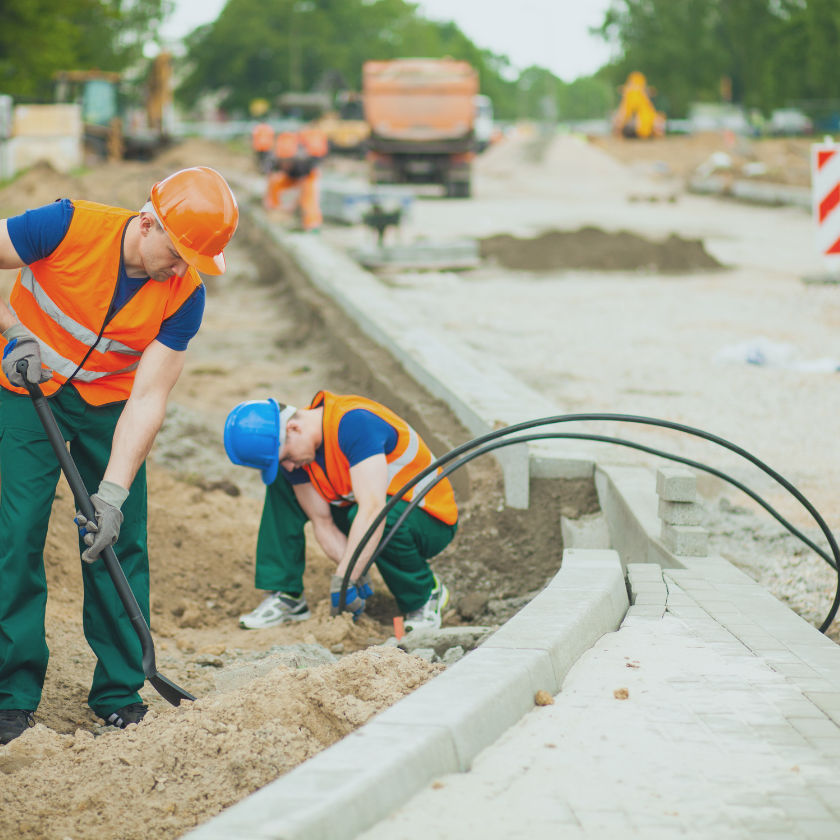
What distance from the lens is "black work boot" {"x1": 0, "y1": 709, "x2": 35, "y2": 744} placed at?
135 inches

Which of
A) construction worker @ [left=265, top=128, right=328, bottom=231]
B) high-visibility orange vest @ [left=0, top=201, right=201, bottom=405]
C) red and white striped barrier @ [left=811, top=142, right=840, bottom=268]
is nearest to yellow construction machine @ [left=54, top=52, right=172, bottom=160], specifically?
construction worker @ [left=265, top=128, right=328, bottom=231]

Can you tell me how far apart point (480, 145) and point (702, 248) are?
32265mm

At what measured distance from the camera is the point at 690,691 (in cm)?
311

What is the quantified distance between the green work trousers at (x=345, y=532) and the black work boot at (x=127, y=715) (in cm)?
115

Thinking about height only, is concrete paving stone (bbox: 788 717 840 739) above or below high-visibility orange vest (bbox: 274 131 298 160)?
below

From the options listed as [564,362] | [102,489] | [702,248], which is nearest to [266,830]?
[102,489]

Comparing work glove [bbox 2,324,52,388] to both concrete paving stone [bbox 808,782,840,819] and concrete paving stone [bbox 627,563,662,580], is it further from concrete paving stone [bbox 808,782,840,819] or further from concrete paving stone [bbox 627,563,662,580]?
concrete paving stone [bbox 808,782,840,819]

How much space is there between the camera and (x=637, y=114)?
43.9 metres

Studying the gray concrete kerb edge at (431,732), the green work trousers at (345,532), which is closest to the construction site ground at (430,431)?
the green work trousers at (345,532)

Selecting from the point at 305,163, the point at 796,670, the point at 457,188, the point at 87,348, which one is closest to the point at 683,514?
the point at 796,670

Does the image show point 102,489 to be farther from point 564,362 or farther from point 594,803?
point 564,362

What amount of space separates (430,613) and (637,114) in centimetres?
4192

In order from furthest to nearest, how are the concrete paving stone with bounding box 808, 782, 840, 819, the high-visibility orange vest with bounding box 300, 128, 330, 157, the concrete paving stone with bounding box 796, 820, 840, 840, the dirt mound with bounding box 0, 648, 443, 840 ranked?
the high-visibility orange vest with bounding box 300, 128, 330, 157 → the dirt mound with bounding box 0, 648, 443, 840 → the concrete paving stone with bounding box 808, 782, 840, 819 → the concrete paving stone with bounding box 796, 820, 840, 840

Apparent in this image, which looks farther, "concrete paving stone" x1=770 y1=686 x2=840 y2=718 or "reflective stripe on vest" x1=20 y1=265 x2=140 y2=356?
"reflective stripe on vest" x1=20 y1=265 x2=140 y2=356
